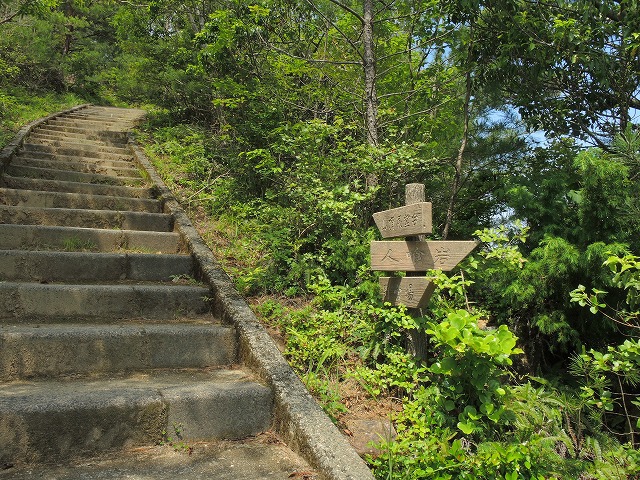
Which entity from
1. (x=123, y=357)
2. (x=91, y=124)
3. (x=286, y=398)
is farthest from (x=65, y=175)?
(x=91, y=124)

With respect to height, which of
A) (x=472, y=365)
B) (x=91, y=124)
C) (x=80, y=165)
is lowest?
(x=472, y=365)

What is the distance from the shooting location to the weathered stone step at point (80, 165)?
5.89 meters

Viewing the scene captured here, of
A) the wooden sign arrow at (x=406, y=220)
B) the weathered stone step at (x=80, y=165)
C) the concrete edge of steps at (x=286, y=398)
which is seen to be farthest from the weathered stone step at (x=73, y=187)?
the wooden sign arrow at (x=406, y=220)

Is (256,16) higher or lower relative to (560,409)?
higher

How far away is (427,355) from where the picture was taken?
11.4 feet

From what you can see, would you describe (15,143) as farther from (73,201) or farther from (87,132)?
(87,132)

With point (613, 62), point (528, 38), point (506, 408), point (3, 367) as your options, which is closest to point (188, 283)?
point (3, 367)

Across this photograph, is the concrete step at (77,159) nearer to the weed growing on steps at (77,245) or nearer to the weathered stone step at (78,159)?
the weathered stone step at (78,159)

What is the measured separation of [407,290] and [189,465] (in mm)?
1841

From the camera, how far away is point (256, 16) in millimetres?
5797

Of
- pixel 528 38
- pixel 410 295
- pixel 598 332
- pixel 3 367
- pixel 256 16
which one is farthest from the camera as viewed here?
pixel 256 16

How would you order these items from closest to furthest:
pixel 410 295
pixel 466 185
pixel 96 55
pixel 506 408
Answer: pixel 506 408
pixel 410 295
pixel 466 185
pixel 96 55

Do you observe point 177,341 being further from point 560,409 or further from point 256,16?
point 256,16

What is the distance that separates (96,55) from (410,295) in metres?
16.9
